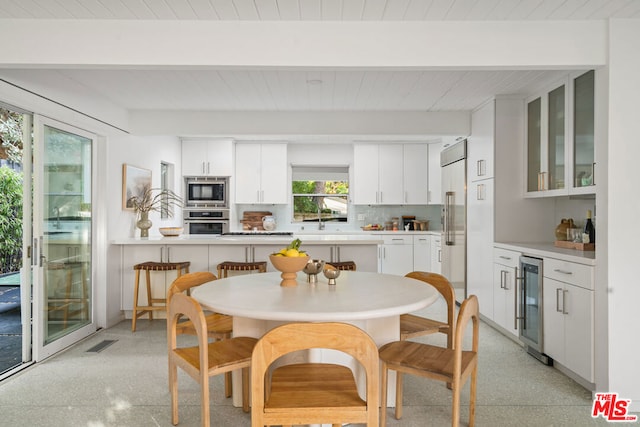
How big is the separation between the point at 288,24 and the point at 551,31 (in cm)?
165

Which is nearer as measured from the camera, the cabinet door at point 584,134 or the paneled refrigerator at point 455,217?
the cabinet door at point 584,134

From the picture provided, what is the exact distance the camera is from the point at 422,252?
23.1 feet

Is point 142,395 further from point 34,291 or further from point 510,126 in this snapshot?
point 510,126

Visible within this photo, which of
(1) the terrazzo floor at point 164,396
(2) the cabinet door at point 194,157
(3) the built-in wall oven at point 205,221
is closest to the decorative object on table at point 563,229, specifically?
(1) the terrazzo floor at point 164,396

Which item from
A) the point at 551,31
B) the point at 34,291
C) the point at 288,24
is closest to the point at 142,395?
the point at 34,291

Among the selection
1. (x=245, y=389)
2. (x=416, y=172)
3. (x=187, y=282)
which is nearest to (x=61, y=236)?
(x=187, y=282)

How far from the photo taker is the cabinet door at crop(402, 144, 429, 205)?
734 centimetres

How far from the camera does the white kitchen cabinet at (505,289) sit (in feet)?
13.1

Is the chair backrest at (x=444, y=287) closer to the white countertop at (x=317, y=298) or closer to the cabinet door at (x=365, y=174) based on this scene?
the white countertop at (x=317, y=298)

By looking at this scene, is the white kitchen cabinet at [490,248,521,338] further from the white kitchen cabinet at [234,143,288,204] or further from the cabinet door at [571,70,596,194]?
the white kitchen cabinet at [234,143,288,204]

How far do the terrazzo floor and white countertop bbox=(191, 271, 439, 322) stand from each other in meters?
0.77

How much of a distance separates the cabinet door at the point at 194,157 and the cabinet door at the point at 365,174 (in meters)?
2.49

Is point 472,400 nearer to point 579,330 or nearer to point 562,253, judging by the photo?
point 579,330

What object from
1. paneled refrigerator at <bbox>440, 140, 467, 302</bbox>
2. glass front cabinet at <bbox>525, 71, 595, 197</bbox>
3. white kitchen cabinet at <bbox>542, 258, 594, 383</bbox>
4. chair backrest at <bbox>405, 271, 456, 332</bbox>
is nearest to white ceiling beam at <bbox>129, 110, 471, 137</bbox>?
paneled refrigerator at <bbox>440, 140, 467, 302</bbox>
